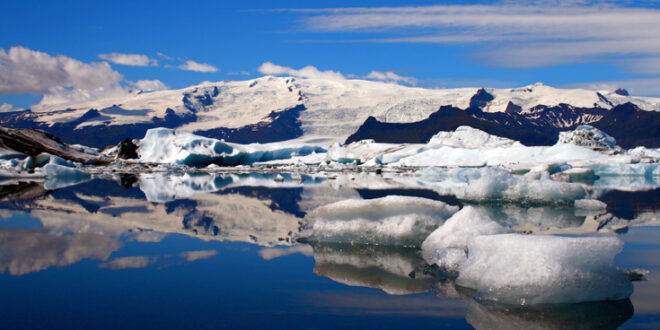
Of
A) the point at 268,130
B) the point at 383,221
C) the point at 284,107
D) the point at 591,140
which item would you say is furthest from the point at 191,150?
the point at 284,107

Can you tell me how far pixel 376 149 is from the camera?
40312 millimetres

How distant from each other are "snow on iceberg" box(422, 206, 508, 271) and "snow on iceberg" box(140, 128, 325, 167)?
97.1 ft

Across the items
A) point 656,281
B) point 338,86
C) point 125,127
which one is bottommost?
point 656,281

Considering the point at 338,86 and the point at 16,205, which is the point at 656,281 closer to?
the point at 16,205

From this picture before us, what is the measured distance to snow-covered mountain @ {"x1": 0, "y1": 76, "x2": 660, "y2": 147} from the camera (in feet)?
318

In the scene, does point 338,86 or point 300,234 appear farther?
point 338,86

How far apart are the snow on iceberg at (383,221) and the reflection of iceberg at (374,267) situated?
129mm

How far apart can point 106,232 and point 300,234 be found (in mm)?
2219

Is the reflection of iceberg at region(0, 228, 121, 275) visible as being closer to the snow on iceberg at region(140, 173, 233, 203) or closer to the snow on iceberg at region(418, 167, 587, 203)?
the snow on iceberg at region(140, 173, 233, 203)

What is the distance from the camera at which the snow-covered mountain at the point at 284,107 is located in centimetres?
9706

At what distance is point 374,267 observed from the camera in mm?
4176

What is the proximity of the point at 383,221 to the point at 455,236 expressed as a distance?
0.89 meters

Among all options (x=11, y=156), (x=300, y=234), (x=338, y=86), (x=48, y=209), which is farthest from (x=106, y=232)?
(x=338, y=86)

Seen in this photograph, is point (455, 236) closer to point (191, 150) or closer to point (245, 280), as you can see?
point (245, 280)
